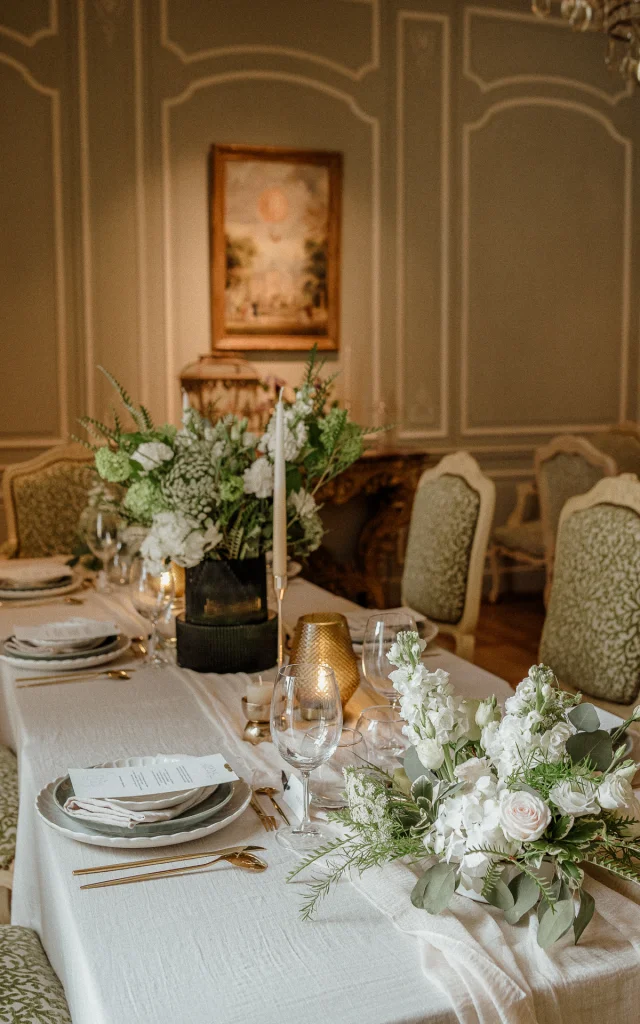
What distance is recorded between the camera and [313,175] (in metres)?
4.98

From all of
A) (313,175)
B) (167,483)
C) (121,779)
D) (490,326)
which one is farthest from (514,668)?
(121,779)

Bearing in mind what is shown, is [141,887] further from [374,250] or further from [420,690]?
[374,250]

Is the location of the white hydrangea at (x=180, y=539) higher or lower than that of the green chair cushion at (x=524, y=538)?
higher

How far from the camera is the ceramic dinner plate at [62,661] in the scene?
1914mm

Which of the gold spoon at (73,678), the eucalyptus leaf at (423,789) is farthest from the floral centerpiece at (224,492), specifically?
the eucalyptus leaf at (423,789)

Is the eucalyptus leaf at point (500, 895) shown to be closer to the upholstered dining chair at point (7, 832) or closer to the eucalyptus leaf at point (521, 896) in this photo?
the eucalyptus leaf at point (521, 896)

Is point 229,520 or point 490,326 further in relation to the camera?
point 490,326

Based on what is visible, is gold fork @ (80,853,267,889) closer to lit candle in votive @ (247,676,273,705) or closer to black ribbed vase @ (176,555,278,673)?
lit candle in votive @ (247,676,273,705)

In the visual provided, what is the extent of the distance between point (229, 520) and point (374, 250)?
3.61 m

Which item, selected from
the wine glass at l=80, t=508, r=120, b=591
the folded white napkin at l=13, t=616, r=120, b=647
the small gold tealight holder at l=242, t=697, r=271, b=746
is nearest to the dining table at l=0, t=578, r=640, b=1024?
the small gold tealight holder at l=242, t=697, r=271, b=746

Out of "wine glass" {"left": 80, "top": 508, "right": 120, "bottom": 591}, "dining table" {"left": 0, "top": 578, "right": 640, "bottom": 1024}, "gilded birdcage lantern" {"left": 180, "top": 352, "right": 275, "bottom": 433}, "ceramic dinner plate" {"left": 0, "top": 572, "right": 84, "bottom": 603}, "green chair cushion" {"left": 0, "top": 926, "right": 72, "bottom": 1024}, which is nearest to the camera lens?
"dining table" {"left": 0, "top": 578, "right": 640, "bottom": 1024}

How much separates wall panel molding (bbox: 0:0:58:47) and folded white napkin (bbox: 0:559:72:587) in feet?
9.08

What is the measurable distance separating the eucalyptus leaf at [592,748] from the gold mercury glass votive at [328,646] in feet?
2.07

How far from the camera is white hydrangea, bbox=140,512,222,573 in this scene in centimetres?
175
